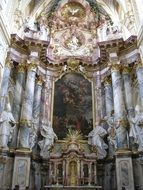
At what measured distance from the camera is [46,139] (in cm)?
1412

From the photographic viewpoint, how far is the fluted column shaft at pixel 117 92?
14.0m

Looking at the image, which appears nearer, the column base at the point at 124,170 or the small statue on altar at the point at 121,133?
the column base at the point at 124,170

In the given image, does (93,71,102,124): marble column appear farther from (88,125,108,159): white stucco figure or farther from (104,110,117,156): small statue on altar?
(104,110,117,156): small statue on altar

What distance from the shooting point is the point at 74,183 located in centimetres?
1258

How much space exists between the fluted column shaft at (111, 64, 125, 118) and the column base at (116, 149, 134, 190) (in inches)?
84.0

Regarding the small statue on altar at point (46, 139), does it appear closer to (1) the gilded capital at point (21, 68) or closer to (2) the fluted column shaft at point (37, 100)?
(2) the fluted column shaft at point (37, 100)

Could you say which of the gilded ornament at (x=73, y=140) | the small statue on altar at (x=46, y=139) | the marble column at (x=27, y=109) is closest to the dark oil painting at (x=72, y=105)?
the gilded ornament at (x=73, y=140)

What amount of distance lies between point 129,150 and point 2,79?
772 centimetres

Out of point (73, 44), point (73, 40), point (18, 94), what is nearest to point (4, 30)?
point (18, 94)

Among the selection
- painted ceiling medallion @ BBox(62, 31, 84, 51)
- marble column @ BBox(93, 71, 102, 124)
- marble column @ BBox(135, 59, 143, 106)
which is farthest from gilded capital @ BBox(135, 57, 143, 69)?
painted ceiling medallion @ BBox(62, 31, 84, 51)

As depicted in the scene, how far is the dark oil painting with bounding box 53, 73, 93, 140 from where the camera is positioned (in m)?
15.0

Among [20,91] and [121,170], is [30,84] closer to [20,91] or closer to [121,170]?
[20,91]

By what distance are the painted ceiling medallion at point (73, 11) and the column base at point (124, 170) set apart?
11.2 m

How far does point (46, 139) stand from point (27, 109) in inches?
78.1
